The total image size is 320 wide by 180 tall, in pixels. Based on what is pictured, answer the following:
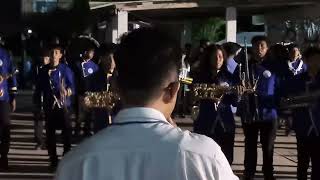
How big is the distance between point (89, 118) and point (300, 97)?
5124 millimetres

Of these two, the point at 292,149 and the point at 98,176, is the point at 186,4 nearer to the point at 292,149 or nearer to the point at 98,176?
the point at 292,149

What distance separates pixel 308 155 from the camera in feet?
25.8

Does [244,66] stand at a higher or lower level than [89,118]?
higher

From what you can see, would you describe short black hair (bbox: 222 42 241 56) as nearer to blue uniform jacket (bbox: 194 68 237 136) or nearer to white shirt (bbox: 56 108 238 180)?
blue uniform jacket (bbox: 194 68 237 136)

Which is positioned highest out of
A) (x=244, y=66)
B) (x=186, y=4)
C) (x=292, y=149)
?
(x=186, y=4)

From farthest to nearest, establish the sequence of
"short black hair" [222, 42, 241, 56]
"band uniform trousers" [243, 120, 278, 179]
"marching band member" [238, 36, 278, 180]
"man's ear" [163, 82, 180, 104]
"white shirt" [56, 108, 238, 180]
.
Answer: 1. "short black hair" [222, 42, 241, 56]
2. "band uniform trousers" [243, 120, 278, 179]
3. "marching band member" [238, 36, 278, 180]
4. "man's ear" [163, 82, 180, 104]
5. "white shirt" [56, 108, 238, 180]

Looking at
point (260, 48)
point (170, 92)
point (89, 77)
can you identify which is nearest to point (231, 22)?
point (89, 77)

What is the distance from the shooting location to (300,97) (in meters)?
7.52

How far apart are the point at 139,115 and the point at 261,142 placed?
6.52 m

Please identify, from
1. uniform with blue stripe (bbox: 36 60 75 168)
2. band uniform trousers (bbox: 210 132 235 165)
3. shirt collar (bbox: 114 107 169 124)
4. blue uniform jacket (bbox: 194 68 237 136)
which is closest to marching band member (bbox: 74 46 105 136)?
uniform with blue stripe (bbox: 36 60 75 168)

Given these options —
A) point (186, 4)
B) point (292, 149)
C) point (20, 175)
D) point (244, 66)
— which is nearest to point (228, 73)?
point (244, 66)

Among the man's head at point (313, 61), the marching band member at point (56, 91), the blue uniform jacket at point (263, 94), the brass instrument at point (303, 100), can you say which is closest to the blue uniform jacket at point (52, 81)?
the marching band member at point (56, 91)

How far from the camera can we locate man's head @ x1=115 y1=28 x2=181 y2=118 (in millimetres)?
1916

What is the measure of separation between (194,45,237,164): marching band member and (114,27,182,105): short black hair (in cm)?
565
